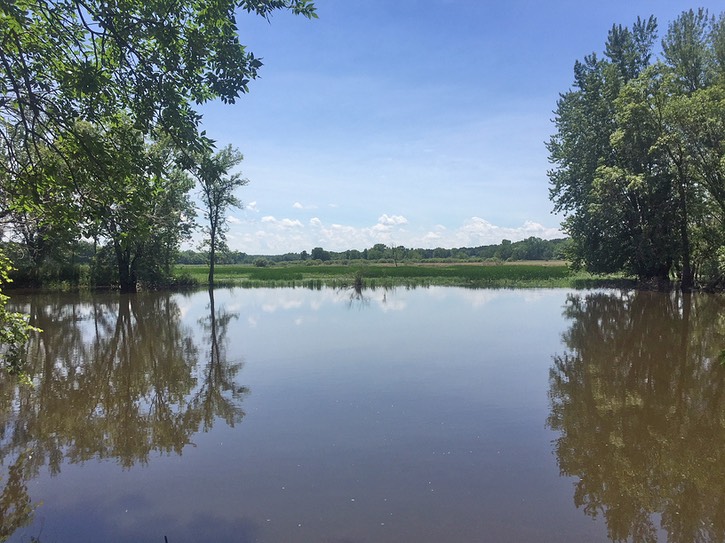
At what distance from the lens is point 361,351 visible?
12.9 metres

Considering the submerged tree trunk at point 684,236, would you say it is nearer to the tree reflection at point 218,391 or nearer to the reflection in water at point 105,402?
the reflection in water at point 105,402

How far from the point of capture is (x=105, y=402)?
847 cm

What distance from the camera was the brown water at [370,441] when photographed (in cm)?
454

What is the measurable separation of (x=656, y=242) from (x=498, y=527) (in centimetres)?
3166

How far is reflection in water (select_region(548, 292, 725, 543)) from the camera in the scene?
15.2ft

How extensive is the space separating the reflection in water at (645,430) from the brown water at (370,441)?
3 centimetres

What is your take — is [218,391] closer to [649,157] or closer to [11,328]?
[11,328]

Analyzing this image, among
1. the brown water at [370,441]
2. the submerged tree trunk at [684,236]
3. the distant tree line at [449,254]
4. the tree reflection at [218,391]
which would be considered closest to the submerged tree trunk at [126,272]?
the brown water at [370,441]

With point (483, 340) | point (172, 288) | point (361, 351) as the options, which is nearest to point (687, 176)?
point (483, 340)

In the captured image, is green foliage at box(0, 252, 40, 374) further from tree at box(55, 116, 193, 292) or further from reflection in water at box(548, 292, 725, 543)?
reflection in water at box(548, 292, 725, 543)

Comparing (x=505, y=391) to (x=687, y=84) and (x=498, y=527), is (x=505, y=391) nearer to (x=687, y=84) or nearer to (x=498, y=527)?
(x=498, y=527)

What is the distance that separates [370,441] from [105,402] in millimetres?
5044

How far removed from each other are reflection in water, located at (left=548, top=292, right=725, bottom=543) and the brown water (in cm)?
3

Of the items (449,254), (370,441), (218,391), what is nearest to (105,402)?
(218,391)
